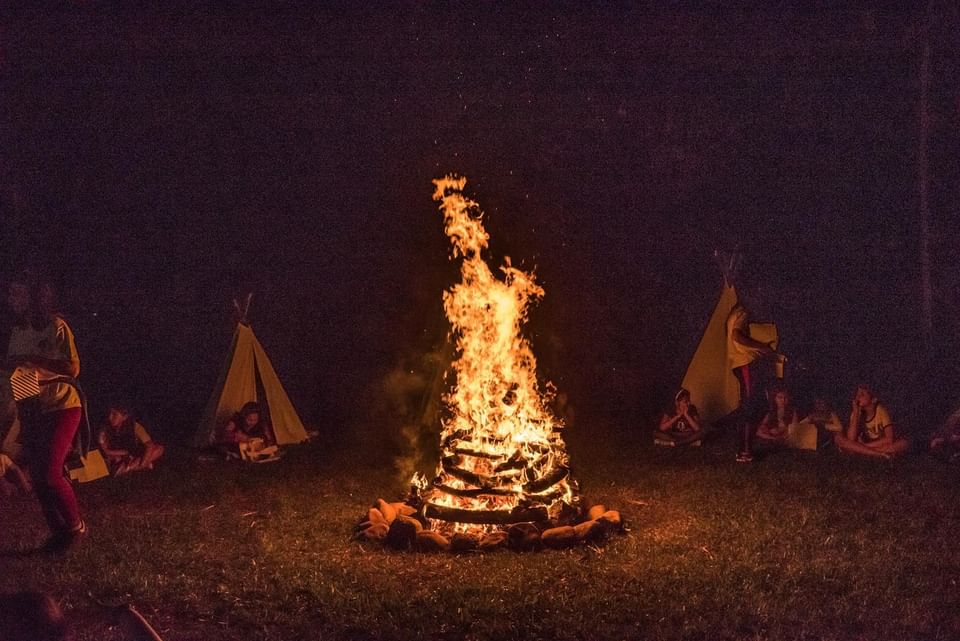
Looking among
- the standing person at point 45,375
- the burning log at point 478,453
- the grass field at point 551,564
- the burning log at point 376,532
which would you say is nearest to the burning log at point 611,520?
the grass field at point 551,564

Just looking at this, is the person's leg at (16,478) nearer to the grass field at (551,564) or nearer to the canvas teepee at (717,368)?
the grass field at (551,564)

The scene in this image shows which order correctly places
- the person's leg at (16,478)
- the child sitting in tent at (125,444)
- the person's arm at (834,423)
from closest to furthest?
1. the person's leg at (16,478)
2. the child sitting in tent at (125,444)
3. the person's arm at (834,423)

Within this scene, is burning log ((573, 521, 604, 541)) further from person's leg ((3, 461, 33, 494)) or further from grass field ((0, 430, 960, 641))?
person's leg ((3, 461, 33, 494))

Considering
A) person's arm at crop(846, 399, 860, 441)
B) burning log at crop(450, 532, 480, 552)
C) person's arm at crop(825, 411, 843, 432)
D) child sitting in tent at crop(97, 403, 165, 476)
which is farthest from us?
person's arm at crop(825, 411, 843, 432)

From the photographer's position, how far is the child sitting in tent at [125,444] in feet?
38.4

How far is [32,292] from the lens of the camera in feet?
26.1

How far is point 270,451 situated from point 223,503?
2.20m

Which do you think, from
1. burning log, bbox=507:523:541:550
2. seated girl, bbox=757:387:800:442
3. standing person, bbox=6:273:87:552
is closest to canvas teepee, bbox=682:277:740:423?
seated girl, bbox=757:387:800:442

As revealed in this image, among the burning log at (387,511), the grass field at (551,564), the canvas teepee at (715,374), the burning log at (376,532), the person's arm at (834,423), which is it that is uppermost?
the canvas teepee at (715,374)

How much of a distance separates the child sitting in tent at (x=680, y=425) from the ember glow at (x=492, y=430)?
3221 mm

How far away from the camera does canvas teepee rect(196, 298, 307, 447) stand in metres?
12.7

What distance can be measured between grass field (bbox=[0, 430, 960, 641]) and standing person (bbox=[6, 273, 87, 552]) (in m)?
0.84

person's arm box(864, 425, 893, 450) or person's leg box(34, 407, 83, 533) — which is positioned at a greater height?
person's leg box(34, 407, 83, 533)

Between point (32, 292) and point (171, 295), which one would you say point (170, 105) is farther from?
point (32, 292)
